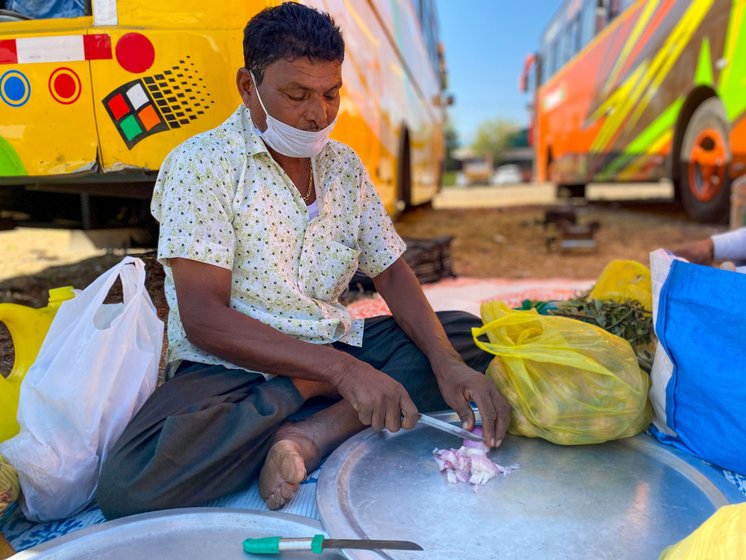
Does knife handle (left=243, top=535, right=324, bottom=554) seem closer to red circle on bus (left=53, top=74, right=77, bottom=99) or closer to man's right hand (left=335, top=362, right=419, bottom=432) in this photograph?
man's right hand (left=335, top=362, right=419, bottom=432)

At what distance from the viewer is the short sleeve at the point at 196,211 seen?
1.59 m

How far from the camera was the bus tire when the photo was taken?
6.43 m

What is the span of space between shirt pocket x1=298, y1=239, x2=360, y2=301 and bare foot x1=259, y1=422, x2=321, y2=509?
0.45 metres

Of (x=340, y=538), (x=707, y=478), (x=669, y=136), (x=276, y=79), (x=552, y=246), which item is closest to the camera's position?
(x=340, y=538)

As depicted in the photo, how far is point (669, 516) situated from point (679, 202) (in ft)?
29.3

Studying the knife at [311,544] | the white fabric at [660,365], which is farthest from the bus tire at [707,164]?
the knife at [311,544]

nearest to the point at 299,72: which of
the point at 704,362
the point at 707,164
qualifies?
the point at 704,362

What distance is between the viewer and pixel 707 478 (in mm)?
1555

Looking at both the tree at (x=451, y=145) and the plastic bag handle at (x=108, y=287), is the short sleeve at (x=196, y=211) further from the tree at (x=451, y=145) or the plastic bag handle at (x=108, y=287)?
the tree at (x=451, y=145)

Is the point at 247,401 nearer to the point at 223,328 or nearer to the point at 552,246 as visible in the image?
the point at 223,328

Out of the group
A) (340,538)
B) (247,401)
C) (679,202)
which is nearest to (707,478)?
(340,538)

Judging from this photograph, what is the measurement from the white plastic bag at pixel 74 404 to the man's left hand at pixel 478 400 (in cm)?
80

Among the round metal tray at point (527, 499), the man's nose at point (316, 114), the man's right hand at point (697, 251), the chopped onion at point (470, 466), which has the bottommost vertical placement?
the round metal tray at point (527, 499)

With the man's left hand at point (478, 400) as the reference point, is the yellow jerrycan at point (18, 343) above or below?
above
